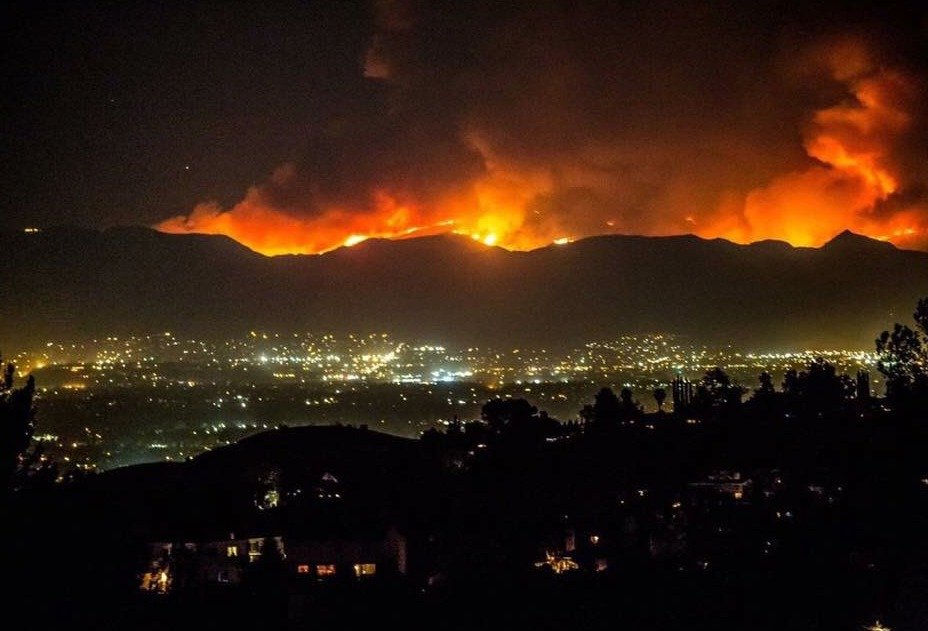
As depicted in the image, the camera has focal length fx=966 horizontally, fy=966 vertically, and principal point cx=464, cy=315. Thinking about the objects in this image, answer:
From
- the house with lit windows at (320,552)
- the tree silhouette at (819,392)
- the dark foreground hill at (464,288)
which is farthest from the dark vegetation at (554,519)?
Answer: the dark foreground hill at (464,288)

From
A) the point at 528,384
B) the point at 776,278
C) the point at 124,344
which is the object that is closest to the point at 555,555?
the point at 528,384

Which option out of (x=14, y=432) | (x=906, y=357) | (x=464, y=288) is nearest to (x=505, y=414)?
(x=906, y=357)

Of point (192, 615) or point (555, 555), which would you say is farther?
point (555, 555)

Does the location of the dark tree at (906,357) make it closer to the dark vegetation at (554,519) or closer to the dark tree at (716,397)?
the dark vegetation at (554,519)

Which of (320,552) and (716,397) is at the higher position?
(716,397)

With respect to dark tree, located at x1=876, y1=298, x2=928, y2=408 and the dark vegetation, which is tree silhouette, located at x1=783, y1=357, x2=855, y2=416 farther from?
dark tree, located at x1=876, y1=298, x2=928, y2=408

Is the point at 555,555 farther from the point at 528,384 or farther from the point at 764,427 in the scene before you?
the point at 528,384

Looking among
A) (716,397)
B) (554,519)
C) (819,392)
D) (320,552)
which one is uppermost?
(819,392)

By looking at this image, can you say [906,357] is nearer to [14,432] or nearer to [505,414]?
[505,414]
